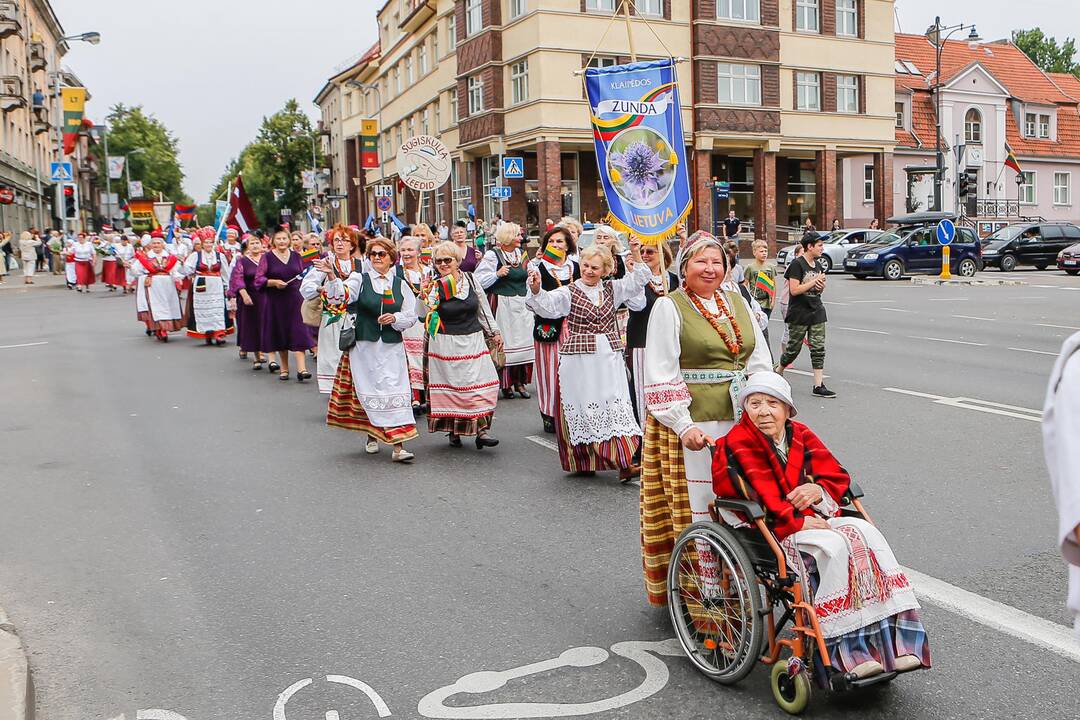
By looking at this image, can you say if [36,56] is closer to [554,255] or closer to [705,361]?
[554,255]

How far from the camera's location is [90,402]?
1218 centimetres

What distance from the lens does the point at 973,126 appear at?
56812 millimetres

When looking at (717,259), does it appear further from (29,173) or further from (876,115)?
(29,173)

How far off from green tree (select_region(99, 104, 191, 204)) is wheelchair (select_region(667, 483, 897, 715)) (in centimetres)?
10442

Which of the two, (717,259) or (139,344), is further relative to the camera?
(139,344)

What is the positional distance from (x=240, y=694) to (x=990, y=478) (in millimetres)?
5343

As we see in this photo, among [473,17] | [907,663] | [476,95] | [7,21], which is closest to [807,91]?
[476,95]

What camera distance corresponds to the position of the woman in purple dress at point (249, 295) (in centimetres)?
1476

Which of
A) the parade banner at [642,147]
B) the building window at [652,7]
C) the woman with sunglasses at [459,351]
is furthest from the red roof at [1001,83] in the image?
the parade banner at [642,147]

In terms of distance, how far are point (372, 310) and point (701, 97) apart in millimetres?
35418

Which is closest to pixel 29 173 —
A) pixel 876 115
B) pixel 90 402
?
pixel 876 115

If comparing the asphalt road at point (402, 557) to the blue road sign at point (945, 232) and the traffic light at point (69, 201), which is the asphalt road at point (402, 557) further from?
the traffic light at point (69, 201)

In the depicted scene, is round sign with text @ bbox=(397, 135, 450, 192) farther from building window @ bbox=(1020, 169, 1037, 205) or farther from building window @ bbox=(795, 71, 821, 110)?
building window @ bbox=(1020, 169, 1037, 205)

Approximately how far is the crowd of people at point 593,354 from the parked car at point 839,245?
22.1m
